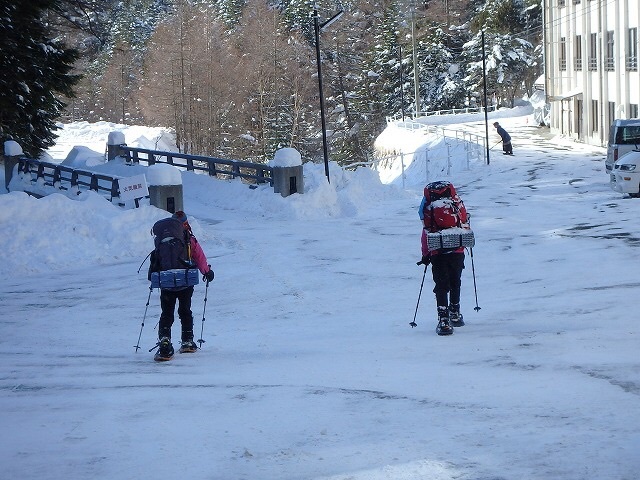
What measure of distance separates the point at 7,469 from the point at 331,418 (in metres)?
2.33

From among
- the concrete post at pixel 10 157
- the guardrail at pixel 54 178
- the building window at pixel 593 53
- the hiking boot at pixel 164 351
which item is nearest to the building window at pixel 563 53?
the building window at pixel 593 53

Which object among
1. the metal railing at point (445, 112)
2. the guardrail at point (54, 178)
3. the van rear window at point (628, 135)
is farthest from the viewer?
the metal railing at point (445, 112)

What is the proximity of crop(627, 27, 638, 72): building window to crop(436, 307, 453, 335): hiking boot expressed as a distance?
34340 millimetres

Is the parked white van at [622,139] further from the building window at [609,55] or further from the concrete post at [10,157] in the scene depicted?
the concrete post at [10,157]

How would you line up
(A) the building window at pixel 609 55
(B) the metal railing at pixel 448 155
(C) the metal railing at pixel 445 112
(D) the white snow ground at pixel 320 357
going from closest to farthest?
(D) the white snow ground at pixel 320 357 < (B) the metal railing at pixel 448 155 < (A) the building window at pixel 609 55 < (C) the metal railing at pixel 445 112

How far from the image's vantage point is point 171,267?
9.59 metres

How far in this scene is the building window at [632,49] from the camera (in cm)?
4159

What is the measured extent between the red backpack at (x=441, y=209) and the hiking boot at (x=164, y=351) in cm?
307

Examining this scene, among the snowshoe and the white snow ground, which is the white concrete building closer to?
the white snow ground

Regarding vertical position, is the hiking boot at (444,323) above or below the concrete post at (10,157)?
below

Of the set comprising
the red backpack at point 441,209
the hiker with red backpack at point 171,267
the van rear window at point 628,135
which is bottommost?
the hiker with red backpack at point 171,267

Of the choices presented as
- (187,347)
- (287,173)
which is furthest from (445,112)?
(187,347)

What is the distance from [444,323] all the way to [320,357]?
158 cm

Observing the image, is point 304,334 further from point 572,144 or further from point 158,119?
point 158,119
